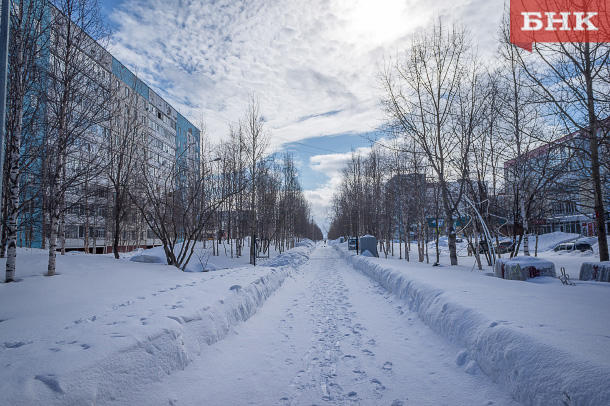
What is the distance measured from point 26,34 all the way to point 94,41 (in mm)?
1782

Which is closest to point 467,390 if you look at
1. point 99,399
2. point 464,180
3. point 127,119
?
point 99,399

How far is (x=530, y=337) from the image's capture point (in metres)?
3.49

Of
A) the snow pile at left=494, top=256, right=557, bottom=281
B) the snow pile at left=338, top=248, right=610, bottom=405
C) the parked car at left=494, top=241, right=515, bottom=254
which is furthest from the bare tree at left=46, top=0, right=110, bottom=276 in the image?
the parked car at left=494, top=241, right=515, bottom=254

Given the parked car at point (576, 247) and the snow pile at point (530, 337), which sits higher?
the snow pile at point (530, 337)

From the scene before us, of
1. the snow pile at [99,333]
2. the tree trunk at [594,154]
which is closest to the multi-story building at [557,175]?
the tree trunk at [594,154]

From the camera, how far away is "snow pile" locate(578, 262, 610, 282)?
8852 mm

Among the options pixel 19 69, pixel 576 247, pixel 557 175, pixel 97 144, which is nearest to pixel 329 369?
pixel 557 175

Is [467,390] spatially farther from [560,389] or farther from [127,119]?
[127,119]

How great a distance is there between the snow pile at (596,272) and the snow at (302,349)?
2.61 metres

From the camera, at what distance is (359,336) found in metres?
5.78

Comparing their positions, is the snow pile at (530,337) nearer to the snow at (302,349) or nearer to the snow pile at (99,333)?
the snow at (302,349)

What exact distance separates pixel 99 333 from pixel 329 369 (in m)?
3.08

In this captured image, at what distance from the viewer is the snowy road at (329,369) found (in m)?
3.54

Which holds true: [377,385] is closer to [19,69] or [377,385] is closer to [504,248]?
[19,69]
